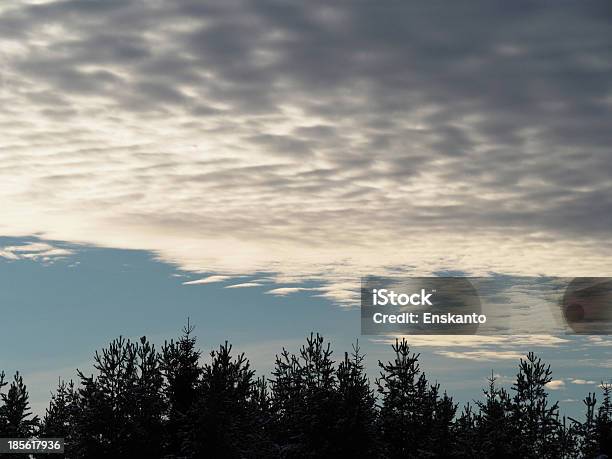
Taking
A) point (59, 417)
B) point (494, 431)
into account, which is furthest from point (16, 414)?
point (494, 431)

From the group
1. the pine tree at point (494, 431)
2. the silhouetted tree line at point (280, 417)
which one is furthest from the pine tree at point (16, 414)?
the pine tree at point (494, 431)

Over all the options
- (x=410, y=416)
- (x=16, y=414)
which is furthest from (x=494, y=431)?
(x=16, y=414)

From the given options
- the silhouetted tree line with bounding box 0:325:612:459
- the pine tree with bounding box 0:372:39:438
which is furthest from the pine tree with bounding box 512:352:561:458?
the pine tree with bounding box 0:372:39:438

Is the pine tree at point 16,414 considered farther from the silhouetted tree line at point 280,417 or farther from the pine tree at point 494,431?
the pine tree at point 494,431

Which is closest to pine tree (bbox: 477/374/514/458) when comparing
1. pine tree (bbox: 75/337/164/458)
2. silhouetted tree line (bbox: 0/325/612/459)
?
silhouetted tree line (bbox: 0/325/612/459)

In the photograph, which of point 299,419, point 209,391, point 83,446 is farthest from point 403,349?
point 83,446

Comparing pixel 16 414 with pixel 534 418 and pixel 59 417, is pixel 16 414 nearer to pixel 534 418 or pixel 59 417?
pixel 59 417

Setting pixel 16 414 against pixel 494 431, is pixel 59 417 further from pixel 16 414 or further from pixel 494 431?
pixel 494 431

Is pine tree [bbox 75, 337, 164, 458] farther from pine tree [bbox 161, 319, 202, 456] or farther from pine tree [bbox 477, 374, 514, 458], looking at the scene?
pine tree [bbox 477, 374, 514, 458]

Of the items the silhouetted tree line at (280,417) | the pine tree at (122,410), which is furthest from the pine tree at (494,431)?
the pine tree at (122,410)

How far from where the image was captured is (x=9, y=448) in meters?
60.8

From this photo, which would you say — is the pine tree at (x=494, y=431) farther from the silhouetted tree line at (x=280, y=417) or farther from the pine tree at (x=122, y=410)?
the pine tree at (x=122, y=410)

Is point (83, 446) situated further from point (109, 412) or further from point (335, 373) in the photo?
point (335, 373)

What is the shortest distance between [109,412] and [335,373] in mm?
13048
